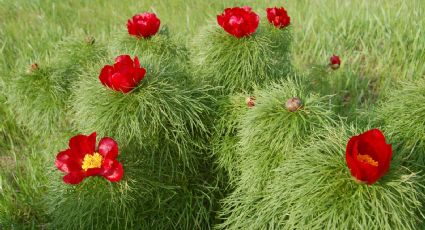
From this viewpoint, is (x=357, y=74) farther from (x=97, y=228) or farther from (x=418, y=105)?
(x=97, y=228)

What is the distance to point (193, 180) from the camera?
5.93ft

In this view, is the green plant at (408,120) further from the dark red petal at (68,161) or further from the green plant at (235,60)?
the dark red petal at (68,161)

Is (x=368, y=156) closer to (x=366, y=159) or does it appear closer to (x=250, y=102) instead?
(x=366, y=159)

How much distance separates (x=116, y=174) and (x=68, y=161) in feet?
0.62

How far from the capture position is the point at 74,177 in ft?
4.52

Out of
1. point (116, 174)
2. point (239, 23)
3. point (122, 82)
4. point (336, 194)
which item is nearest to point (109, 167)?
point (116, 174)

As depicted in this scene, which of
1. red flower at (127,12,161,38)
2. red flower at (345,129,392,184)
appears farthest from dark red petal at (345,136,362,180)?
red flower at (127,12,161,38)

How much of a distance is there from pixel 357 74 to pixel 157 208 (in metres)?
1.95

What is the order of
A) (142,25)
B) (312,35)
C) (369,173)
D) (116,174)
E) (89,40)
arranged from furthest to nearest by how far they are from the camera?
(312,35), (89,40), (142,25), (116,174), (369,173)

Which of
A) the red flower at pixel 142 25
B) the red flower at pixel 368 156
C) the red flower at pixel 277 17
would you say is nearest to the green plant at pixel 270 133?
the red flower at pixel 368 156

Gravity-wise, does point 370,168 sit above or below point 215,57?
below

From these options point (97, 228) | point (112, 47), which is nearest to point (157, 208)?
point (97, 228)

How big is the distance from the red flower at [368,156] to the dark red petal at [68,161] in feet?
2.72

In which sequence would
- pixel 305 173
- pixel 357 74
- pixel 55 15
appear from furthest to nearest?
pixel 55 15 < pixel 357 74 < pixel 305 173
